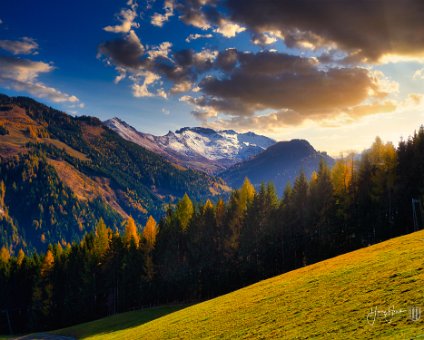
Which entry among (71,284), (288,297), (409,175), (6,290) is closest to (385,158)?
(409,175)

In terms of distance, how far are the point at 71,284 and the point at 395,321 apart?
390 ft

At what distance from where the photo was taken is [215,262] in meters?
103

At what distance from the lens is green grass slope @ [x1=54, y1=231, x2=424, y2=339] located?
918 inches

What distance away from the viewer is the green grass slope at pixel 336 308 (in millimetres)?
23312

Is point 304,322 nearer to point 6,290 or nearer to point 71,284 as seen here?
point 71,284

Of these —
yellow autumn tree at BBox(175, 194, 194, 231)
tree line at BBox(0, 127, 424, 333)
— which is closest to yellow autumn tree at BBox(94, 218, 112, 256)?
tree line at BBox(0, 127, 424, 333)

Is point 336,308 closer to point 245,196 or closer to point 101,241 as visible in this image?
point 245,196

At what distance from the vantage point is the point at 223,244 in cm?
10325

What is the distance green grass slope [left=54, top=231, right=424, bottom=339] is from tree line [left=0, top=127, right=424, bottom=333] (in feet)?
146

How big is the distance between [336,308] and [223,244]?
75.0 metres

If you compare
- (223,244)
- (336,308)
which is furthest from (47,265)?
(336,308)

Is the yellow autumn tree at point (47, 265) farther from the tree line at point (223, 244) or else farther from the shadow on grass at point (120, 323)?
the shadow on grass at point (120, 323)

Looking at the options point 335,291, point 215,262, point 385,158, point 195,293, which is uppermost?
point 385,158

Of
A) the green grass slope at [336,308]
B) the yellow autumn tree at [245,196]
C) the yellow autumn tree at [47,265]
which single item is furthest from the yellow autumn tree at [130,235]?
the green grass slope at [336,308]
